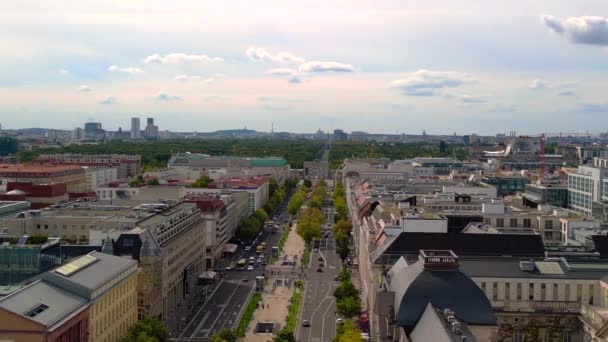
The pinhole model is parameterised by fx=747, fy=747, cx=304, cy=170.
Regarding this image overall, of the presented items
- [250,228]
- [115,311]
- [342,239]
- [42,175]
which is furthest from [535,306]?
[42,175]

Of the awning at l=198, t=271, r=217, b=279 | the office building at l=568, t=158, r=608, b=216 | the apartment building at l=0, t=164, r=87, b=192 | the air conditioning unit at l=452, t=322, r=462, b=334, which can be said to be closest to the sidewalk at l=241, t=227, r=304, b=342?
the awning at l=198, t=271, r=217, b=279

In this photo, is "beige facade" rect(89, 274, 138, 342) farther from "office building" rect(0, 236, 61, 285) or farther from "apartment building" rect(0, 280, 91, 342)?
"office building" rect(0, 236, 61, 285)

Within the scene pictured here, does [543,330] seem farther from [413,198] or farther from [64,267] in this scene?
[413,198]

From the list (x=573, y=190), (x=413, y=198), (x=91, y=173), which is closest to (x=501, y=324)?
(x=413, y=198)

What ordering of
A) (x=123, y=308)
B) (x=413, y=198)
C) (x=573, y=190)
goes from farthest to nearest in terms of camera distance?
1. (x=573, y=190)
2. (x=413, y=198)
3. (x=123, y=308)

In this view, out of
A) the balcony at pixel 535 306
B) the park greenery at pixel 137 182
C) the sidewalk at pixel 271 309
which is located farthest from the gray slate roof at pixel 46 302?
the park greenery at pixel 137 182

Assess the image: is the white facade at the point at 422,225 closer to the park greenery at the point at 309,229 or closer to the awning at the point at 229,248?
the awning at the point at 229,248
